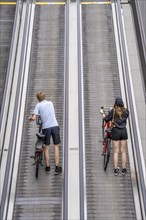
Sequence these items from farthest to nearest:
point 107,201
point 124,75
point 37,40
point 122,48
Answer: point 37,40
point 122,48
point 124,75
point 107,201

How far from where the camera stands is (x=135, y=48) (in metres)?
11.7

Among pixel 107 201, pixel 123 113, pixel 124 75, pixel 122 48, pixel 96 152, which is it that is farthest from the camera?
pixel 122 48

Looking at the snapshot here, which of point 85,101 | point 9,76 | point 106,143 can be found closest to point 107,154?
point 106,143

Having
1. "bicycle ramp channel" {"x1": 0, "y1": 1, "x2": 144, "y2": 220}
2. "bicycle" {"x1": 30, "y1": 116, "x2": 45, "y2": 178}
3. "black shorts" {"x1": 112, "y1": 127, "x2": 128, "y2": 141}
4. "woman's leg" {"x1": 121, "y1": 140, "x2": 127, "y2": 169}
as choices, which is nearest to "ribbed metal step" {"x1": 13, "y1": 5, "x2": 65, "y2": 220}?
"bicycle ramp channel" {"x1": 0, "y1": 1, "x2": 144, "y2": 220}

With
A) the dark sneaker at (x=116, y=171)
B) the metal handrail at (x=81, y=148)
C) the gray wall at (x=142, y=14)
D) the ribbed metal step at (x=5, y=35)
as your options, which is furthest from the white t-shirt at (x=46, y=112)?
the gray wall at (x=142, y=14)

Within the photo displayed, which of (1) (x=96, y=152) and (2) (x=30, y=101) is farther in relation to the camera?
(2) (x=30, y=101)

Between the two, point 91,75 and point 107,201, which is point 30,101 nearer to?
point 91,75

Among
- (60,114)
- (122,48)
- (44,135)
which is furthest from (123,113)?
(122,48)

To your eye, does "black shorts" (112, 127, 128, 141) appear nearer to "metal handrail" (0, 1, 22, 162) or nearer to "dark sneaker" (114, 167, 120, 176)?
"dark sneaker" (114, 167, 120, 176)

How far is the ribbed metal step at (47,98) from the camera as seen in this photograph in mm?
7113

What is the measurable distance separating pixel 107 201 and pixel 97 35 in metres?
5.66

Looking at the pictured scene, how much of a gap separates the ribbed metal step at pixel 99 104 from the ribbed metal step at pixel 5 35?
2147 millimetres

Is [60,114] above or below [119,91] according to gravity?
below

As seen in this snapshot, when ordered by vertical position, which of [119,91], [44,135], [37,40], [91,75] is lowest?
[44,135]
